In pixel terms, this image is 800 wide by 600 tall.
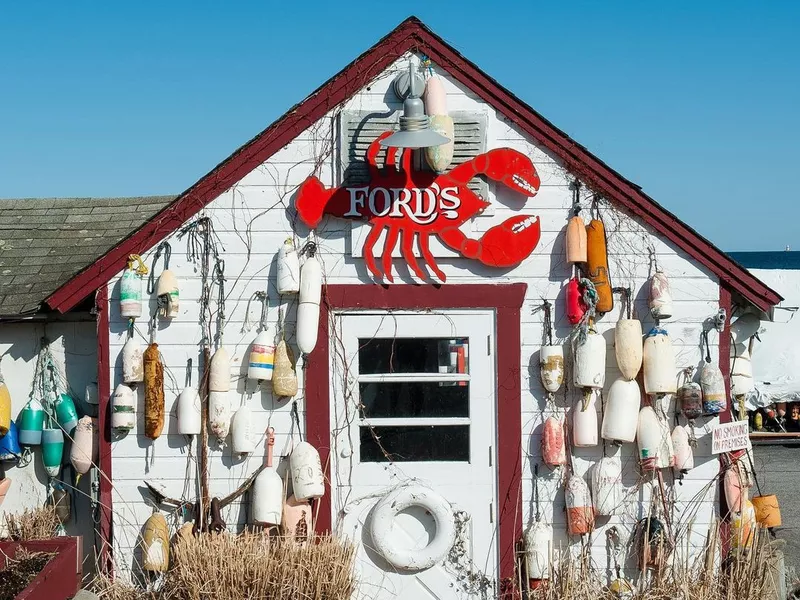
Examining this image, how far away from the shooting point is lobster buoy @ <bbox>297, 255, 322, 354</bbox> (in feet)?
25.1

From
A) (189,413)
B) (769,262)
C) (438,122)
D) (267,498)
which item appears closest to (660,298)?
(438,122)

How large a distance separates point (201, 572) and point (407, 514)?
5.51 feet

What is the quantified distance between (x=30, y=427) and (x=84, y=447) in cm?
67

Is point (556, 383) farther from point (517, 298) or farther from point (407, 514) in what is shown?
point (407, 514)

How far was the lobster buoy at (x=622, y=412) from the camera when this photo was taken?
25.2ft

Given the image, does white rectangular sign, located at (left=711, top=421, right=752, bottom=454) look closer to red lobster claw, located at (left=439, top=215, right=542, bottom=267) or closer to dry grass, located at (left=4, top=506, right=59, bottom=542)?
red lobster claw, located at (left=439, top=215, right=542, bottom=267)

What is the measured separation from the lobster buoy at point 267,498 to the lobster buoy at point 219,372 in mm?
726

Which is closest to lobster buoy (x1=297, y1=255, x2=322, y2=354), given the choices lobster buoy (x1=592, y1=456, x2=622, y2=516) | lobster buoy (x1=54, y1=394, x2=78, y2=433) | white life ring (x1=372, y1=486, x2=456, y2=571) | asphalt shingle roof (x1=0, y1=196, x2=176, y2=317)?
white life ring (x1=372, y1=486, x2=456, y2=571)

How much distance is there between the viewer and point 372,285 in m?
7.89

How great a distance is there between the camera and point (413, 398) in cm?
795

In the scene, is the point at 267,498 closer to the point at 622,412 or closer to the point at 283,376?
the point at 283,376

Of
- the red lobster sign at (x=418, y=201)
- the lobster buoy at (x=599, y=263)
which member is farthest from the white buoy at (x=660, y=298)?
the red lobster sign at (x=418, y=201)

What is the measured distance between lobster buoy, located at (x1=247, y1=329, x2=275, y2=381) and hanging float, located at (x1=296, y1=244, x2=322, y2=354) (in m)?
0.24

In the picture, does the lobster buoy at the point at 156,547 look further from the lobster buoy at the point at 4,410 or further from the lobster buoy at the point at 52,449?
the lobster buoy at the point at 4,410
